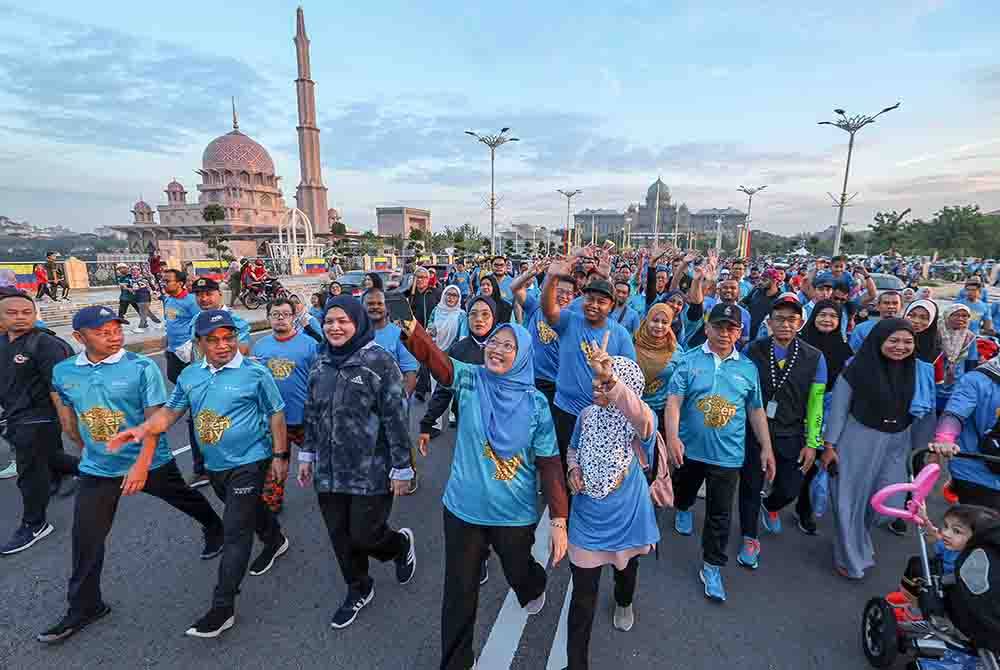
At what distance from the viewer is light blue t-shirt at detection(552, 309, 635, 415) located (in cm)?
335

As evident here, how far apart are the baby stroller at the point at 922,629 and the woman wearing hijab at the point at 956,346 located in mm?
2714

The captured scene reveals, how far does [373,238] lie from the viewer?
217ft

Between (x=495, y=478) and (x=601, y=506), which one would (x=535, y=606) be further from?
(x=495, y=478)

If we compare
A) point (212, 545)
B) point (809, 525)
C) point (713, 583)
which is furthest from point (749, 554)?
point (212, 545)

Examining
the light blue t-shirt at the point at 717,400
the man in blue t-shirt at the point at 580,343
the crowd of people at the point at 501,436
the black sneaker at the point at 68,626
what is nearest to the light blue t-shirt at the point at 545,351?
the crowd of people at the point at 501,436

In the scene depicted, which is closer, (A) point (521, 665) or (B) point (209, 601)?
(A) point (521, 665)

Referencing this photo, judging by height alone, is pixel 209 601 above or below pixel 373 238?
below

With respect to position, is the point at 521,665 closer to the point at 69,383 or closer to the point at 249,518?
the point at 249,518

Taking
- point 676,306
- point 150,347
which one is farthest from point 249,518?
point 150,347

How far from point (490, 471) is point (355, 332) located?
1031mm

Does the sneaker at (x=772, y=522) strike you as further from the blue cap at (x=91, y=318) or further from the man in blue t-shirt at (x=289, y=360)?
the blue cap at (x=91, y=318)

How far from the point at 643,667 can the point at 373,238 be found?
67.9m

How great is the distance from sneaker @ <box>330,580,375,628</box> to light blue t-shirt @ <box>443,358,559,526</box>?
104cm

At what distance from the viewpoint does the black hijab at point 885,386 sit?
3.14 m
